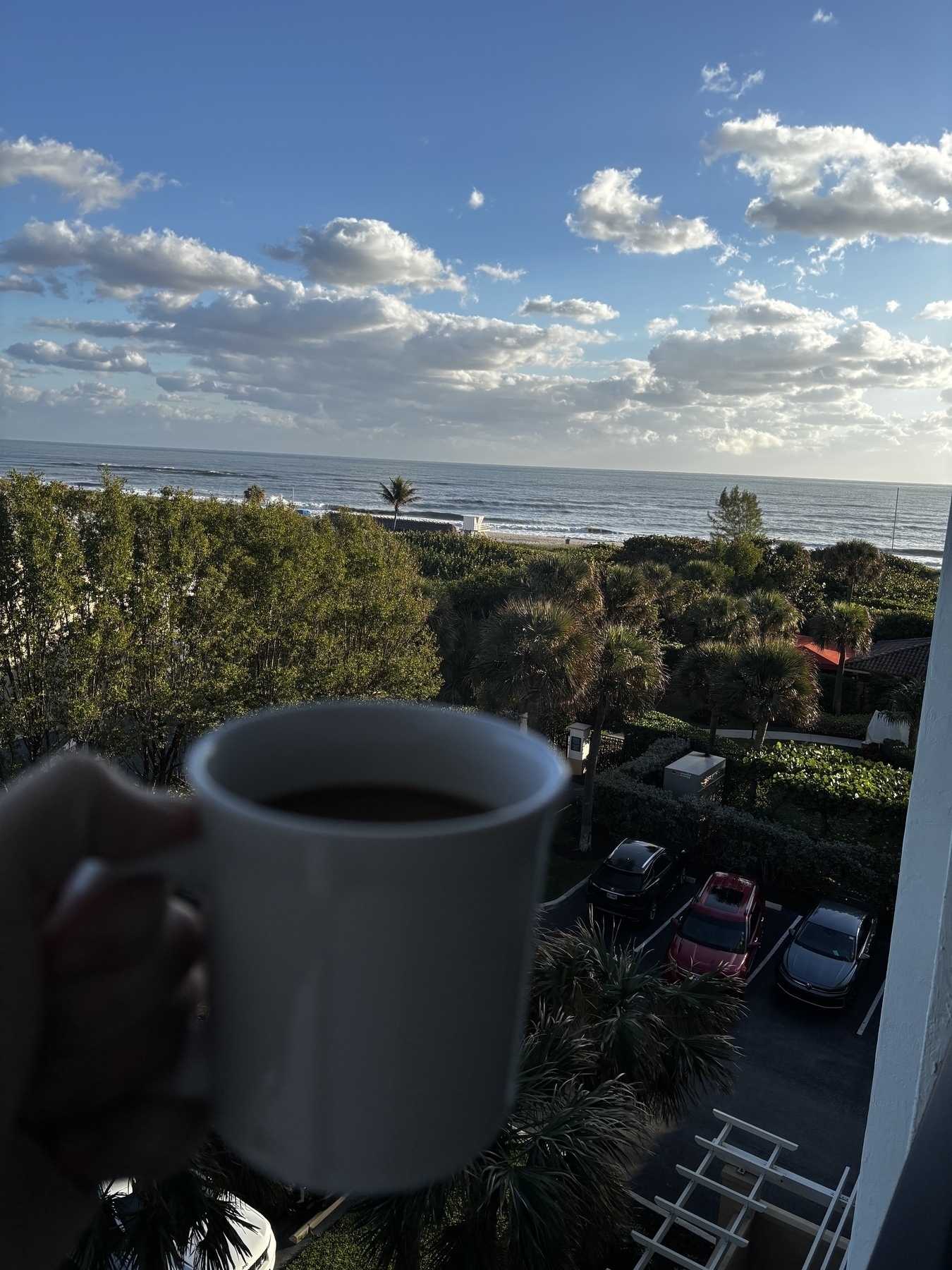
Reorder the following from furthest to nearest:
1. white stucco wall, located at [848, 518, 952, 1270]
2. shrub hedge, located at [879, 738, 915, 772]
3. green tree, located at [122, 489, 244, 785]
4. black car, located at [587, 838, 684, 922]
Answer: shrub hedge, located at [879, 738, 915, 772] → black car, located at [587, 838, 684, 922] → green tree, located at [122, 489, 244, 785] → white stucco wall, located at [848, 518, 952, 1270]

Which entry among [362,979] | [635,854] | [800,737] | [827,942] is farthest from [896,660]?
[362,979]

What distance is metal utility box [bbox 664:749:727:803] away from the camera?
1401cm

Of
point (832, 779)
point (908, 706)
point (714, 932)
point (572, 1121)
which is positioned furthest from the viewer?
point (908, 706)

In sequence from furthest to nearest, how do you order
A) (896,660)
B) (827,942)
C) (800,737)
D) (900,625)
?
(900,625), (896,660), (800,737), (827,942)

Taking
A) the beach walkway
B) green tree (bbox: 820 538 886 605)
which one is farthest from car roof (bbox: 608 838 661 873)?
green tree (bbox: 820 538 886 605)

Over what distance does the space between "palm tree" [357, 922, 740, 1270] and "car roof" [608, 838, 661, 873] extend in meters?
5.38

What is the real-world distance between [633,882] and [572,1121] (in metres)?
7.19

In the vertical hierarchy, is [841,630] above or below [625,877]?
above

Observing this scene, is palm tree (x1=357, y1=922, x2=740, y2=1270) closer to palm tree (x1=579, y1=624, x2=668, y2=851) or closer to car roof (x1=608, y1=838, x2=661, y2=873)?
car roof (x1=608, y1=838, x2=661, y2=873)

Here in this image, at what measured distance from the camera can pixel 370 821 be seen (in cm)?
81

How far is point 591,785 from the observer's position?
13.6 m

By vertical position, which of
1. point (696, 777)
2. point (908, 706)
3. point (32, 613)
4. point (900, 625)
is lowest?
point (696, 777)

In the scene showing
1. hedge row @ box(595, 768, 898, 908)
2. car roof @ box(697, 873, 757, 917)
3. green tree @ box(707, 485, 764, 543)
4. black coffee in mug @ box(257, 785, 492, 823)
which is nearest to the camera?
black coffee in mug @ box(257, 785, 492, 823)

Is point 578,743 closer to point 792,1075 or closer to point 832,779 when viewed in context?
point 832,779
